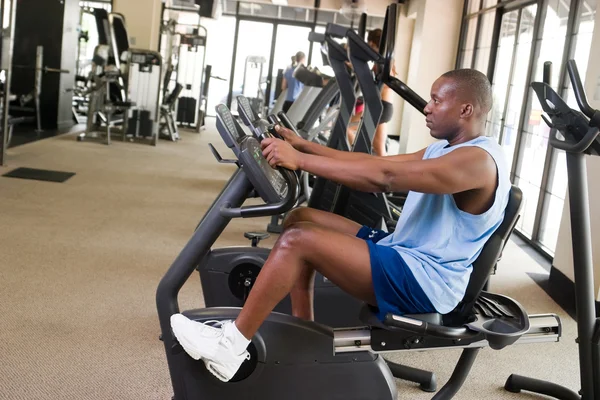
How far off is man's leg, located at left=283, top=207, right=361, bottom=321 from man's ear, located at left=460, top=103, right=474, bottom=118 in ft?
1.75

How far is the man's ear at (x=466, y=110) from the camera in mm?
2053

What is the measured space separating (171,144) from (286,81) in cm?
203

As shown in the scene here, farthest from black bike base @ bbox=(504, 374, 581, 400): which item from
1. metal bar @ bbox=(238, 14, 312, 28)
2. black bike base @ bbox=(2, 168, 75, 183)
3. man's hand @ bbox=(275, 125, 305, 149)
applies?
metal bar @ bbox=(238, 14, 312, 28)

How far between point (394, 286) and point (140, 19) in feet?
33.9

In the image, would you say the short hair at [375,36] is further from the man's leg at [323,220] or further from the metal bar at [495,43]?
the metal bar at [495,43]

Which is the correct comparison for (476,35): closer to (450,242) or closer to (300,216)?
(300,216)

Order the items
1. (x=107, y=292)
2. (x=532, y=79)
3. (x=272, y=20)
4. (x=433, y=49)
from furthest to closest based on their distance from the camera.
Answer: (x=272, y=20), (x=433, y=49), (x=532, y=79), (x=107, y=292)

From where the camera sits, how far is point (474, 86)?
6.70 ft

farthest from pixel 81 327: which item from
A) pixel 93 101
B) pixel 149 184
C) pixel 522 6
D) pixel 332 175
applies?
pixel 93 101

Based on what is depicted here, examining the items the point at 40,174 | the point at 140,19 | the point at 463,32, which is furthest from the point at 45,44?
the point at 463,32

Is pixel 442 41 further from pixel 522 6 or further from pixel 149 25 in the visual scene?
pixel 149 25

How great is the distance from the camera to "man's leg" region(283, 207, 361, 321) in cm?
232

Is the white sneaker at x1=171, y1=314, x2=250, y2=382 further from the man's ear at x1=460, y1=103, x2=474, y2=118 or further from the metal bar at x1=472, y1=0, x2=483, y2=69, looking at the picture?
the metal bar at x1=472, y1=0, x2=483, y2=69

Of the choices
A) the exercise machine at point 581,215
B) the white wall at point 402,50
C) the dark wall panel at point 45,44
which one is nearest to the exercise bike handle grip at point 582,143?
the exercise machine at point 581,215
